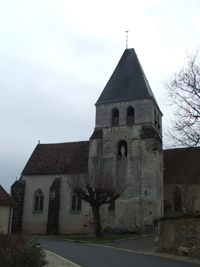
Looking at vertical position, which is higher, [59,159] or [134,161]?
[59,159]

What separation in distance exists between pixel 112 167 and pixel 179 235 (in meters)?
14.2

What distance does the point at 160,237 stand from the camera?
1408 cm

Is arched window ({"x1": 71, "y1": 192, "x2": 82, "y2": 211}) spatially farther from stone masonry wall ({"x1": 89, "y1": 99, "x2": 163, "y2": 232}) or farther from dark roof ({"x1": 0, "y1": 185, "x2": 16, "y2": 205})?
dark roof ({"x1": 0, "y1": 185, "x2": 16, "y2": 205})

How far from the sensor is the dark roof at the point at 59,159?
95.0 feet

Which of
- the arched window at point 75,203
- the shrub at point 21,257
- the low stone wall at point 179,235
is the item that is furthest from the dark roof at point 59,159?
the shrub at point 21,257

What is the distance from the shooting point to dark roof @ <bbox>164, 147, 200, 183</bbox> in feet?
91.6

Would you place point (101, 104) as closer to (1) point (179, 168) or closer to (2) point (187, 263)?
(1) point (179, 168)

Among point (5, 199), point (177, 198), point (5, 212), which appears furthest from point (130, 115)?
point (5, 212)

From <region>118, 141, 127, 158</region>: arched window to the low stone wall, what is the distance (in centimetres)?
1249

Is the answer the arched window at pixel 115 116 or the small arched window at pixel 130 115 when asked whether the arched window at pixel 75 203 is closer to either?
the arched window at pixel 115 116

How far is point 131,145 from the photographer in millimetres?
26766

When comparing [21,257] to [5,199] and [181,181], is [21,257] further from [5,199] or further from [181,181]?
[181,181]

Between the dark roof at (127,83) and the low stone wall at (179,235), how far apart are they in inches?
615

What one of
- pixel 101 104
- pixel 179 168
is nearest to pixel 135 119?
pixel 101 104
